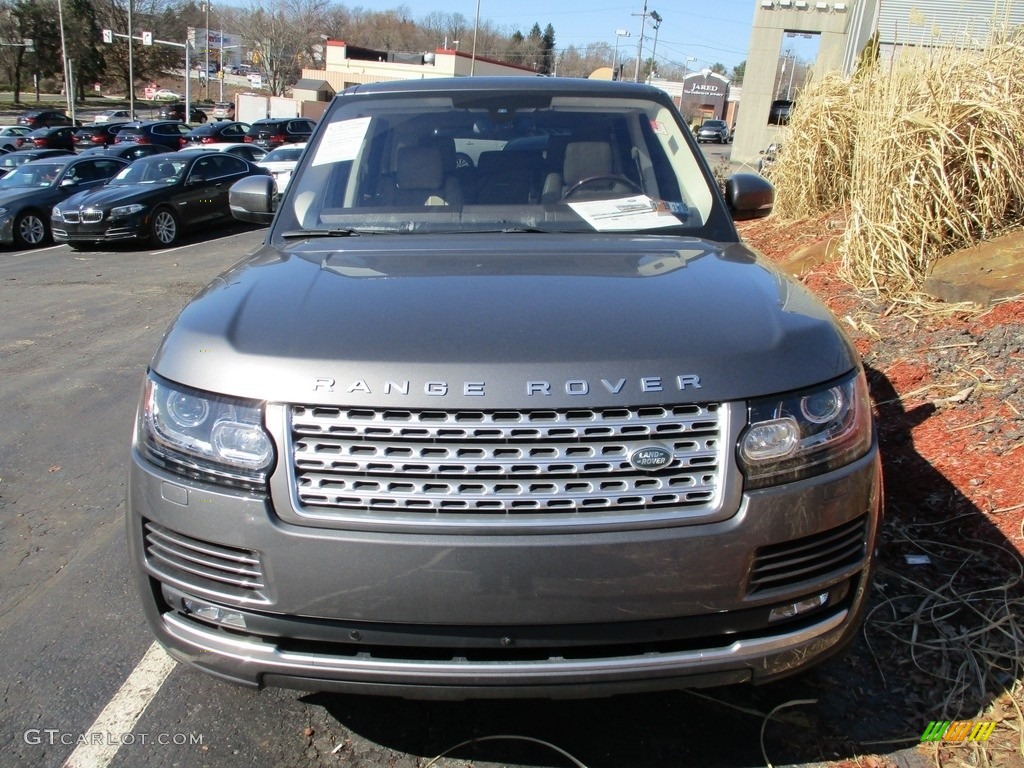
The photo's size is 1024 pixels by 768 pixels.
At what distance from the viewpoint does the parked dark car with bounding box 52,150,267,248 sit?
15602 millimetres

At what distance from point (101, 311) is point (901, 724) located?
9.66 meters

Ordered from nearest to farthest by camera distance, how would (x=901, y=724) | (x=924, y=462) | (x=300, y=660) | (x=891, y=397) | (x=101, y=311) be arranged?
(x=300, y=660) < (x=901, y=724) < (x=924, y=462) < (x=891, y=397) < (x=101, y=311)

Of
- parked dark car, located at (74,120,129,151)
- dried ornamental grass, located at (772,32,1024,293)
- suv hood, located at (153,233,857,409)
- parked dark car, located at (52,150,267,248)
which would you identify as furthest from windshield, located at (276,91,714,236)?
parked dark car, located at (74,120,129,151)

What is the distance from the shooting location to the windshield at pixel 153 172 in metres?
17.1

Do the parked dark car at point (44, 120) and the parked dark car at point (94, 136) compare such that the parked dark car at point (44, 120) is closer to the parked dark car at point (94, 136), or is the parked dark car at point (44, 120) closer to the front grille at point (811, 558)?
the parked dark car at point (94, 136)

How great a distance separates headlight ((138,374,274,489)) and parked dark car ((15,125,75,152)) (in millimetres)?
33447

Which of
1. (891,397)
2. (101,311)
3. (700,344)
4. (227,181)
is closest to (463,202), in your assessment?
(700,344)

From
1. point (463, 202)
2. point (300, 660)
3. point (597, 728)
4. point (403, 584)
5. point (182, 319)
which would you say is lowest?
point (597, 728)

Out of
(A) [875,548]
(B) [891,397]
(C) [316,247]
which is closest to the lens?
(A) [875,548]

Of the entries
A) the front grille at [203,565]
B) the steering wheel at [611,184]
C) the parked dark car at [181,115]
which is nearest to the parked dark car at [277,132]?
the parked dark car at [181,115]

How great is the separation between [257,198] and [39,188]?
16310mm

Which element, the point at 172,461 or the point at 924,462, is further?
the point at 924,462

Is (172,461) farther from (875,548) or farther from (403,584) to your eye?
(875,548)

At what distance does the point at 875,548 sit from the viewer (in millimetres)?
2348
